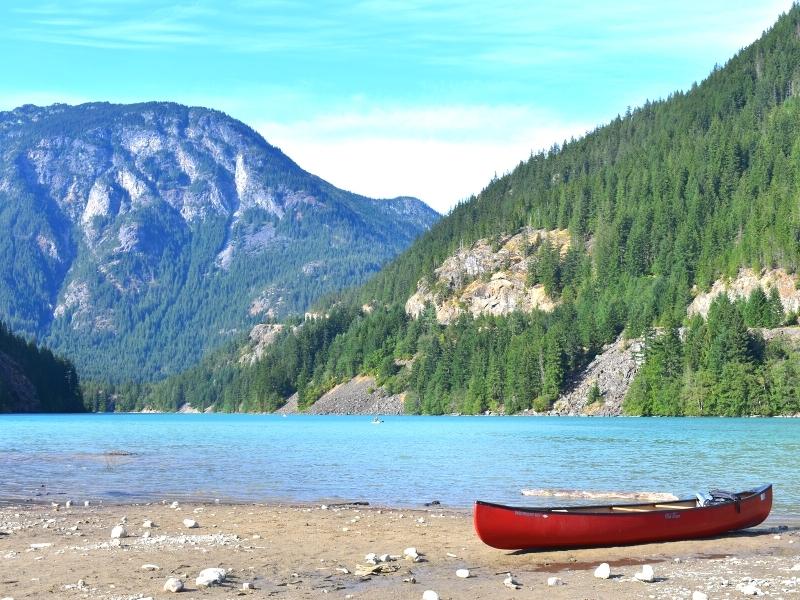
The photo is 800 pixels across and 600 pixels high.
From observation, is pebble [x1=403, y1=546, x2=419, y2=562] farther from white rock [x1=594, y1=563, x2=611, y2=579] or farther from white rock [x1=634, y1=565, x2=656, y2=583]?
white rock [x1=634, y1=565, x2=656, y2=583]

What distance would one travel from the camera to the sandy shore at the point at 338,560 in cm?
2395

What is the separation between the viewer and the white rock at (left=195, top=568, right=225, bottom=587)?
2397 centimetres

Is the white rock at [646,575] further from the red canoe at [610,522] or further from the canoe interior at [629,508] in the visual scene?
the canoe interior at [629,508]

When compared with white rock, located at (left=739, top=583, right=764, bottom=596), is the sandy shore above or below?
below

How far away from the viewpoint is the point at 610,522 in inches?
1179

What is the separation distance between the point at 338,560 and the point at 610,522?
8955 mm

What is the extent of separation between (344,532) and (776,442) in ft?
212

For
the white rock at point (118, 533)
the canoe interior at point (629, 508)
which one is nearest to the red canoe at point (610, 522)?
the canoe interior at point (629, 508)

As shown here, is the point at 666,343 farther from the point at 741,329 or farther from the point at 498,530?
the point at 498,530

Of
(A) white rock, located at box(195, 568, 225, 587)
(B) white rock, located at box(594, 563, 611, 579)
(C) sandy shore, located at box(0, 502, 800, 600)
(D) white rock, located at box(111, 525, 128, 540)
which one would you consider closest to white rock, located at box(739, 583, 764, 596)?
(C) sandy shore, located at box(0, 502, 800, 600)

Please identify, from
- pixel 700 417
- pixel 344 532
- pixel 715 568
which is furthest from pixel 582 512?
pixel 700 417

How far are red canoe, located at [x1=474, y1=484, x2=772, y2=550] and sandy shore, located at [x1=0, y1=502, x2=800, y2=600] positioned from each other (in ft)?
1.49

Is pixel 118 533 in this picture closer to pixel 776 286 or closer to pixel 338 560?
pixel 338 560

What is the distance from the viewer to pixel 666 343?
184 m
